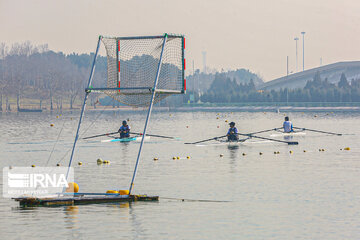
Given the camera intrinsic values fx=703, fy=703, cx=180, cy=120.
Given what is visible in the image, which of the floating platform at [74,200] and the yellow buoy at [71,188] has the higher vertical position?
the yellow buoy at [71,188]

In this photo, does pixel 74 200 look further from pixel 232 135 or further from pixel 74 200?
pixel 232 135

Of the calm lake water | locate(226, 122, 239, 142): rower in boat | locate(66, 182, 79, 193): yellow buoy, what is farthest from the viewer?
locate(226, 122, 239, 142): rower in boat

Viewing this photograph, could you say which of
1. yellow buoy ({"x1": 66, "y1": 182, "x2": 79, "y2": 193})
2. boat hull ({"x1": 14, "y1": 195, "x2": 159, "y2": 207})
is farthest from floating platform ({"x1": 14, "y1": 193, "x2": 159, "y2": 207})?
yellow buoy ({"x1": 66, "y1": 182, "x2": 79, "y2": 193})

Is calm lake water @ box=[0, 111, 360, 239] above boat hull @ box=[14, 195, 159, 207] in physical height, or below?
below

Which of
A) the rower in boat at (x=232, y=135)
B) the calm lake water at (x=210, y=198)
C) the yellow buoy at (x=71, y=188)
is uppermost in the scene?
the rower in boat at (x=232, y=135)

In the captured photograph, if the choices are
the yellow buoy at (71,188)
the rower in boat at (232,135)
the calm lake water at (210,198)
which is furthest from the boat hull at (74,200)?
the rower in boat at (232,135)

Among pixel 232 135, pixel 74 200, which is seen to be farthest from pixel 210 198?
pixel 232 135

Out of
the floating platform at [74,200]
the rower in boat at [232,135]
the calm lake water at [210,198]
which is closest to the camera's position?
the calm lake water at [210,198]

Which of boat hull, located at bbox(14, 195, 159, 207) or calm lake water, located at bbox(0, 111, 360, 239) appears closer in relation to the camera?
calm lake water, located at bbox(0, 111, 360, 239)

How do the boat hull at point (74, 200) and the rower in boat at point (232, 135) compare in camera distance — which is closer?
the boat hull at point (74, 200)

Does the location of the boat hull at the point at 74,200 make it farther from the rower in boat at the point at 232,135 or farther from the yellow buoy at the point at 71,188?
the rower in boat at the point at 232,135

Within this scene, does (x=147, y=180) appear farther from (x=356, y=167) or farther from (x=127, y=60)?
(x=356, y=167)

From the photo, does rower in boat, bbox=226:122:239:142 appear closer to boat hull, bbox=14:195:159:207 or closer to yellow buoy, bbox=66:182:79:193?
yellow buoy, bbox=66:182:79:193

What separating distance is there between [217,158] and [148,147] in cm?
998
